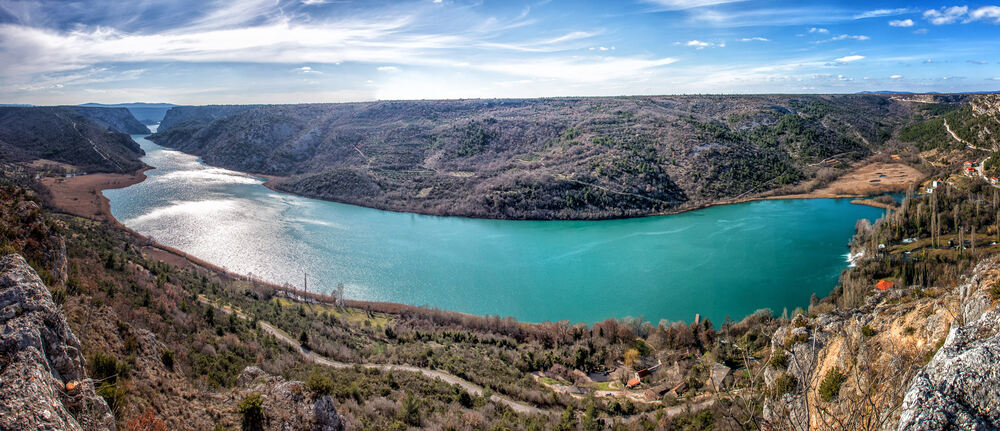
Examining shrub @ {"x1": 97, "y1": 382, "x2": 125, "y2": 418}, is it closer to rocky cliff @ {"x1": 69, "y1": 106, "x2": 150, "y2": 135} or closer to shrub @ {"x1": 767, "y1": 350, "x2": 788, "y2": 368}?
shrub @ {"x1": 767, "y1": 350, "x2": 788, "y2": 368}

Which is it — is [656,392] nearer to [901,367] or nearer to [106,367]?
[901,367]

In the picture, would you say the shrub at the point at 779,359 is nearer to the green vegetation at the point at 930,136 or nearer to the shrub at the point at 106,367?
the shrub at the point at 106,367

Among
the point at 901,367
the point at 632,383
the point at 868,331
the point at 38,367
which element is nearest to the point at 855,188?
the point at 632,383

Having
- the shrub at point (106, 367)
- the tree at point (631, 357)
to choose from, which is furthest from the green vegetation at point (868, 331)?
the shrub at point (106, 367)

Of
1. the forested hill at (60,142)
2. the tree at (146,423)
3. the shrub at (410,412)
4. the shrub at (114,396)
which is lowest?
the shrub at (410,412)

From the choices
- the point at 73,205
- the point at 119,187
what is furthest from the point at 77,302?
the point at 119,187
